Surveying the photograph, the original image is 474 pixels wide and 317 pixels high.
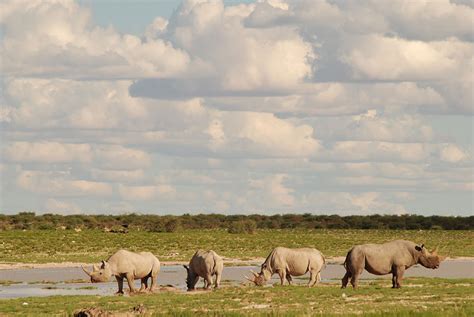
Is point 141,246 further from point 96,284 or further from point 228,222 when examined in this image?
point 228,222

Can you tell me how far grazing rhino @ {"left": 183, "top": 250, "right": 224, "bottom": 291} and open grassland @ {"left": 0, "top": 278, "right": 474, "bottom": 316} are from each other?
859mm

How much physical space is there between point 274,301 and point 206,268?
246 inches

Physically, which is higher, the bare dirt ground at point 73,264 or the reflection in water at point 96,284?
the bare dirt ground at point 73,264

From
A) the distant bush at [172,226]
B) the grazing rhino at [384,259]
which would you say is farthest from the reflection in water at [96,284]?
the distant bush at [172,226]

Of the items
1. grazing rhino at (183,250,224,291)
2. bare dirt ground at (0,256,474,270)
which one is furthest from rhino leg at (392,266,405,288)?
bare dirt ground at (0,256,474,270)

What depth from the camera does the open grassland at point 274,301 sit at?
30234mm

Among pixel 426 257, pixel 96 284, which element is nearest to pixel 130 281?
pixel 96 284

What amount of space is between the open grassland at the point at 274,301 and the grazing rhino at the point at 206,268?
0.86 meters

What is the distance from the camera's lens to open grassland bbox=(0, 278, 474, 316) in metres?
30.2

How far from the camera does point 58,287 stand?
1634 inches

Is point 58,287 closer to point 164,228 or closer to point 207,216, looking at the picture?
point 164,228

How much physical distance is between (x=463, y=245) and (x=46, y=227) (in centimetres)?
4219

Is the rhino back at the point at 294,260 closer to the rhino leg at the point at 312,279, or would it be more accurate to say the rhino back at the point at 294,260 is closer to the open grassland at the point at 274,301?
the rhino leg at the point at 312,279

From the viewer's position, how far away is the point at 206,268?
1529 inches
